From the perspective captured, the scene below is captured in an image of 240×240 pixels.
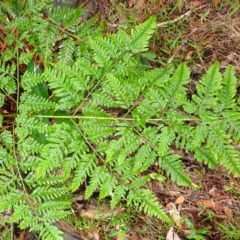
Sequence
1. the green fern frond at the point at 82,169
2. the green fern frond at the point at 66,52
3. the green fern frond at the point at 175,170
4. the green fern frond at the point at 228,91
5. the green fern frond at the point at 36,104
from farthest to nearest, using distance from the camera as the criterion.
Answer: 1. the green fern frond at the point at 66,52
2. the green fern frond at the point at 36,104
3. the green fern frond at the point at 82,169
4. the green fern frond at the point at 175,170
5. the green fern frond at the point at 228,91

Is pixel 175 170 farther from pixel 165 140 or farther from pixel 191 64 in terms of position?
pixel 191 64

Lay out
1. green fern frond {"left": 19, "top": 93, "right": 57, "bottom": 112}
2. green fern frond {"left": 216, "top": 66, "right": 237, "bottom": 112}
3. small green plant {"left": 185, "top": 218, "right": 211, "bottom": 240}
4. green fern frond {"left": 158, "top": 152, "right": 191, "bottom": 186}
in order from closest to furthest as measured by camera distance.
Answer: green fern frond {"left": 216, "top": 66, "right": 237, "bottom": 112} → green fern frond {"left": 158, "top": 152, "right": 191, "bottom": 186} → green fern frond {"left": 19, "top": 93, "right": 57, "bottom": 112} → small green plant {"left": 185, "top": 218, "right": 211, "bottom": 240}

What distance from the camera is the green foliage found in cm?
250

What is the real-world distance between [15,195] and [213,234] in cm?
180

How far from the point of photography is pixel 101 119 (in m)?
2.73

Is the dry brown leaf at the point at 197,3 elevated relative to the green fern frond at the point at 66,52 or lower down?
elevated

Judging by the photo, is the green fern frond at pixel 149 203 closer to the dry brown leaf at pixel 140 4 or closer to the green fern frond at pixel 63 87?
the green fern frond at pixel 63 87

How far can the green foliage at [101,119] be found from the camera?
2496 mm

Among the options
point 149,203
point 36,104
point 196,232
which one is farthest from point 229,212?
point 36,104

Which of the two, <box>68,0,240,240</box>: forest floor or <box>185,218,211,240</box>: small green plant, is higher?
<box>68,0,240,240</box>: forest floor

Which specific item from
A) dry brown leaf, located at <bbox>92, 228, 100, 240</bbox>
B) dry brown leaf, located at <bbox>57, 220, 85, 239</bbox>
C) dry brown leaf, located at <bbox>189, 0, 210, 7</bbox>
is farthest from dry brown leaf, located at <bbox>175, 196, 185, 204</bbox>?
dry brown leaf, located at <bbox>189, 0, 210, 7</bbox>

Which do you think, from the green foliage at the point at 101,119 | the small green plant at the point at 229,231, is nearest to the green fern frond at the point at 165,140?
the green foliage at the point at 101,119

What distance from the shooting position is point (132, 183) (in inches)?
112

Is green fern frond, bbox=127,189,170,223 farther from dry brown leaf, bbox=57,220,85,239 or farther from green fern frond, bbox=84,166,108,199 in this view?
dry brown leaf, bbox=57,220,85,239
